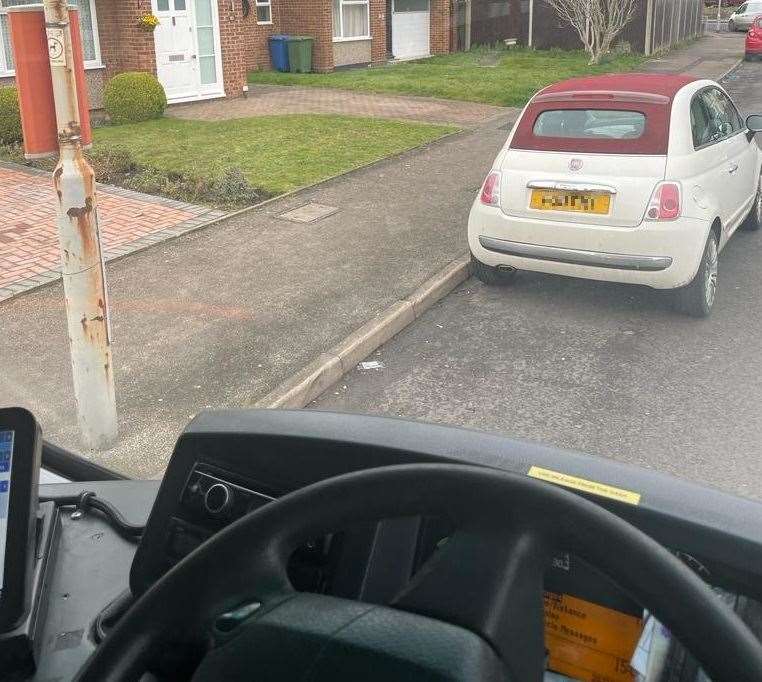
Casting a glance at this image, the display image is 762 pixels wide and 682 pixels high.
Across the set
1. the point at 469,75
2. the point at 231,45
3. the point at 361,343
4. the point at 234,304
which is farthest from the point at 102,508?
the point at 469,75

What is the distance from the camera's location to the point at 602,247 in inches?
252

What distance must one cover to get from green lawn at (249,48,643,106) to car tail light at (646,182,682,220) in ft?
36.7

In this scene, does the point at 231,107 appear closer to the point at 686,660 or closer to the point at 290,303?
the point at 290,303

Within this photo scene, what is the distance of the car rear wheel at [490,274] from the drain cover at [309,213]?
234 centimetres

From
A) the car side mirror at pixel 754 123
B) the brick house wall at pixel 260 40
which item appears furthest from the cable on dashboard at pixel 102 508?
the brick house wall at pixel 260 40

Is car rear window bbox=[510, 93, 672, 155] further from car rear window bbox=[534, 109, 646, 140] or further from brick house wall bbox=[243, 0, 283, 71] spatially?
brick house wall bbox=[243, 0, 283, 71]

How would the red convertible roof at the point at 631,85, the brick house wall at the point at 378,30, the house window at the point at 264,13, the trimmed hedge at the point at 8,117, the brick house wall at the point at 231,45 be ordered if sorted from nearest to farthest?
1. the red convertible roof at the point at 631,85
2. the trimmed hedge at the point at 8,117
3. the brick house wall at the point at 231,45
4. the house window at the point at 264,13
5. the brick house wall at the point at 378,30

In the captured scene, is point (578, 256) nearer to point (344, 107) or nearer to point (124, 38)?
point (344, 107)

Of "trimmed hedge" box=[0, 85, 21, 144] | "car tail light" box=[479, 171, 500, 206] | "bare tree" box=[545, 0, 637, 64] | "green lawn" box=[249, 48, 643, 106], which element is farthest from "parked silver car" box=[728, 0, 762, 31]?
"car tail light" box=[479, 171, 500, 206]

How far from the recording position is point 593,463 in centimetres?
173

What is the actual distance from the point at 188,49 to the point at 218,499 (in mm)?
15955

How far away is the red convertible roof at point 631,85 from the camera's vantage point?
6.69m

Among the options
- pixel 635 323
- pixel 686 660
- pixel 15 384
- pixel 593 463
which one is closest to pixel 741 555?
pixel 686 660

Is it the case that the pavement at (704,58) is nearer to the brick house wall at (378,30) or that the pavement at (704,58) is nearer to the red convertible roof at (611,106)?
the brick house wall at (378,30)
